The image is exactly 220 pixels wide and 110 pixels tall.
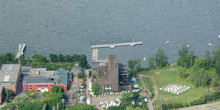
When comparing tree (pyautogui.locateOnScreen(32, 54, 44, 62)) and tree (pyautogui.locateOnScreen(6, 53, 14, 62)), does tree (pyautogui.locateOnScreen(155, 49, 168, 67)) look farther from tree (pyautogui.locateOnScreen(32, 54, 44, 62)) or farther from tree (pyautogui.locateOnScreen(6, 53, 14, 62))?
tree (pyautogui.locateOnScreen(6, 53, 14, 62))

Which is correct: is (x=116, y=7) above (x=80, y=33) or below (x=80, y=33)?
above

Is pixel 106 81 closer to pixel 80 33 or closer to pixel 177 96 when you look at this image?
pixel 177 96

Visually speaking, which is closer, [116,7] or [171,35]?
[171,35]

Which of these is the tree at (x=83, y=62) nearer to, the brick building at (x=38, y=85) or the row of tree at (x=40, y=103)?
the brick building at (x=38, y=85)

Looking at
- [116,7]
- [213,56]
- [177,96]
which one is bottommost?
[177,96]

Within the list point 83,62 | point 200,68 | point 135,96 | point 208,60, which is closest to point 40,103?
point 135,96

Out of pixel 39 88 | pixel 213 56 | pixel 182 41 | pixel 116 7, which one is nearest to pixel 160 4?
pixel 116 7

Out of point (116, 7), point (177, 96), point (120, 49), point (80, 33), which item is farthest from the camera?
point (116, 7)
